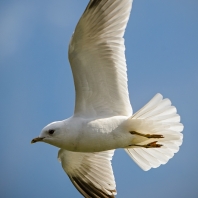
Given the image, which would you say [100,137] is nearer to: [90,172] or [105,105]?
[105,105]

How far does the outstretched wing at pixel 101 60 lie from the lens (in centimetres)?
553

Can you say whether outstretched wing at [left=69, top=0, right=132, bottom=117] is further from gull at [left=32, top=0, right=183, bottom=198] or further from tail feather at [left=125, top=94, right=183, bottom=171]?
tail feather at [left=125, top=94, right=183, bottom=171]

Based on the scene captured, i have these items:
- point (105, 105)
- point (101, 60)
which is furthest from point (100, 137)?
point (101, 60)

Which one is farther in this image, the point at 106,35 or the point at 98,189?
the point at 98,189

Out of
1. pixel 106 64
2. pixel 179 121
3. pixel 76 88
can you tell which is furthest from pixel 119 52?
pixel 179 121

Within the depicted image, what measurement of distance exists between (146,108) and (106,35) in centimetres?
85

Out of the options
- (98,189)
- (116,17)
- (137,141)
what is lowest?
(98,189)

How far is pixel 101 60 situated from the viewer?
565 centimetres

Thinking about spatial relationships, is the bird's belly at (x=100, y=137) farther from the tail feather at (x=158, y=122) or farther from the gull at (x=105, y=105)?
the tail feather at (x=158, y=122)

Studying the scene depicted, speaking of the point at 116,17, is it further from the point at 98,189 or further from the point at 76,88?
the point at 98,189

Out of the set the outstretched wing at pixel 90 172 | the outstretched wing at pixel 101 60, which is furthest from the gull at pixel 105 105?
the outstretched wing at pixel 90 172

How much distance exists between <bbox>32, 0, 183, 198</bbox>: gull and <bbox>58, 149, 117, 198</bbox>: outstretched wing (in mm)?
689

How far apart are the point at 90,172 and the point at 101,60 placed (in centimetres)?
150

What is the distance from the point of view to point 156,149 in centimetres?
605
